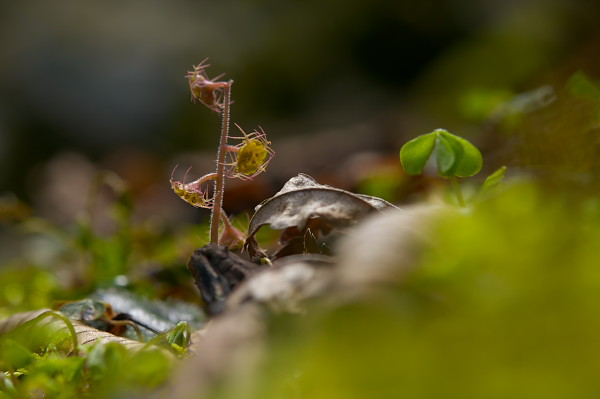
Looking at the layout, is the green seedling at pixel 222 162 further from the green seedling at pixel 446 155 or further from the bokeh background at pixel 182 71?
the bokeh background at pixel 182 71

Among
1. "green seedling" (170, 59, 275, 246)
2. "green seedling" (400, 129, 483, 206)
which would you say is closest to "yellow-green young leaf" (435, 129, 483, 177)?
"green seedling" (400, 129, 483, 206)

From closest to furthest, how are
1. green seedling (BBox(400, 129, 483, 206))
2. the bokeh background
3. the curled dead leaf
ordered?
1. the curled dead leaf
2. green seedling (BBox(400, 129, 483, 206))
3. the bokeh background

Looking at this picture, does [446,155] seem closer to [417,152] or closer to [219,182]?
[417,152]

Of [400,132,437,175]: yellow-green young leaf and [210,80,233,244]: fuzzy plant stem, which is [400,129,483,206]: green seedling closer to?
[400,132,437,175]: yellow-green young leaf

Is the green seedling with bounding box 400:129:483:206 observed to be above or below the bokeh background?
above

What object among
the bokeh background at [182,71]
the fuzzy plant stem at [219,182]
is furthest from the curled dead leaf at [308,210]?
the bokeh background at [182,71]

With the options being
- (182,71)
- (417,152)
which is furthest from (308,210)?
(182,71)

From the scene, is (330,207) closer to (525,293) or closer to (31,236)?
(525,293)

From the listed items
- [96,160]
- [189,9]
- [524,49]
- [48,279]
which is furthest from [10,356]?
[189,9]
